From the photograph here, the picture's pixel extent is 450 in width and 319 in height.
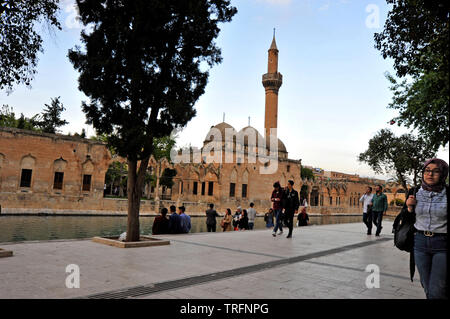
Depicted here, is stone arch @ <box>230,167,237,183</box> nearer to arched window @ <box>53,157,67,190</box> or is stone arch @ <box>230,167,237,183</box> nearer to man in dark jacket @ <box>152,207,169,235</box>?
arched window @ <box>53,157,67,190</box>

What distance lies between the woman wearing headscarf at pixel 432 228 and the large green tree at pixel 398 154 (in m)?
20.8

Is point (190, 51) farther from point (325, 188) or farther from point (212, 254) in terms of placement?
point (325, 188)

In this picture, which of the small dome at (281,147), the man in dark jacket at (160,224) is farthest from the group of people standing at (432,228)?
the small dome at (281,147)

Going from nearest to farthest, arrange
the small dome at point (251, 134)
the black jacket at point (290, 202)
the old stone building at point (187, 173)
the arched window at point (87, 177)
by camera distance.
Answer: the black jacket at point (290, 202), the old stone building at point (187, 173), the arched window at point (87, 177), the small dome at point (251, 134)

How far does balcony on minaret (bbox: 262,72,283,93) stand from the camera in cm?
4231

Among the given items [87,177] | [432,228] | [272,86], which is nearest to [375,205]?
[432,228]

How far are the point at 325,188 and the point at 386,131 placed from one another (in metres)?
27.5

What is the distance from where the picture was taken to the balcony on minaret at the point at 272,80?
42312 millimetres

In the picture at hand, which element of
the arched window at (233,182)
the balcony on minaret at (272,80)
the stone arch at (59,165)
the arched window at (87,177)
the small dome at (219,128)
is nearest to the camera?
the stone arch at (59,165)

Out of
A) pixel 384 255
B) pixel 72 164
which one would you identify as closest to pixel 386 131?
pixel 384 255

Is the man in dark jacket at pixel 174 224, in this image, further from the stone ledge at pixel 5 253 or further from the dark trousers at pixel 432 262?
the dark trousers at pixel 432 262

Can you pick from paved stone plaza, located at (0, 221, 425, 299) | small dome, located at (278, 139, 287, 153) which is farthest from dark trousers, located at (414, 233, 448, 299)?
small dome, located at (278, 139, 287, 153)

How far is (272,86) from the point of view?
42.8 meters
